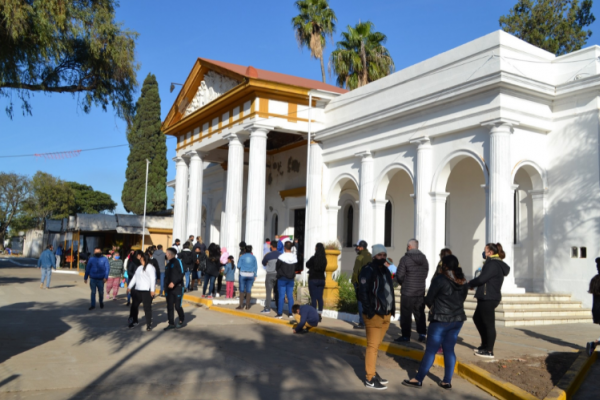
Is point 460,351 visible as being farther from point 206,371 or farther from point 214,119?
point 214,119

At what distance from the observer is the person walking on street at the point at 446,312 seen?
20.9 ft

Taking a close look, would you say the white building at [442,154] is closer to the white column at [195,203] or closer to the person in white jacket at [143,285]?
the white column at [195,203]

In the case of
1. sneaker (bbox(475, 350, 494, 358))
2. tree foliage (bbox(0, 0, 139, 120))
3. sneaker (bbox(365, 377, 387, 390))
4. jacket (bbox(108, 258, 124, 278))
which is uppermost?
tree foliage (bbox(0, 0, 139, 120))

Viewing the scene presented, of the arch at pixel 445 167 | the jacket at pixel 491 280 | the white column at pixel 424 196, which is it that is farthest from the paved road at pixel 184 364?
the arch at pixel 445 167

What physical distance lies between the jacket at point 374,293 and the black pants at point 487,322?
1989mm

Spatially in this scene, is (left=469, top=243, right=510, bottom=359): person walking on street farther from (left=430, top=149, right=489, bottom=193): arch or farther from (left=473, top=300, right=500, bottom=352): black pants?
(left=430, top=149, right=489, bottom=193): arch

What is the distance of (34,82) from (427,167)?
505 inches

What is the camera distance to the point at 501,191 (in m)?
14.1

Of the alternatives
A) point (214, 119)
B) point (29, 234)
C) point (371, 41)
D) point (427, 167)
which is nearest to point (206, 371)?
point (427, 167)

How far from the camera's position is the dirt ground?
6.45 meters

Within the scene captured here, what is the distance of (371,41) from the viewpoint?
32.2 m

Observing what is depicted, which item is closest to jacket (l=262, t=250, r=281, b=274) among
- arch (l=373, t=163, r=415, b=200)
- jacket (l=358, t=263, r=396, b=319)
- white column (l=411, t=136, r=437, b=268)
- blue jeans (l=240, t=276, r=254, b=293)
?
blue jeans (l=240, t=276, r=254, b=293)

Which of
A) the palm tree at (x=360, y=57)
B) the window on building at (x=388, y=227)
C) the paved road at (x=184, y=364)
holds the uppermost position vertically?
the palm tree at (x=360, y=57)

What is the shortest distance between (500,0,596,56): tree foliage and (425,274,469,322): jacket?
82.6 ft
